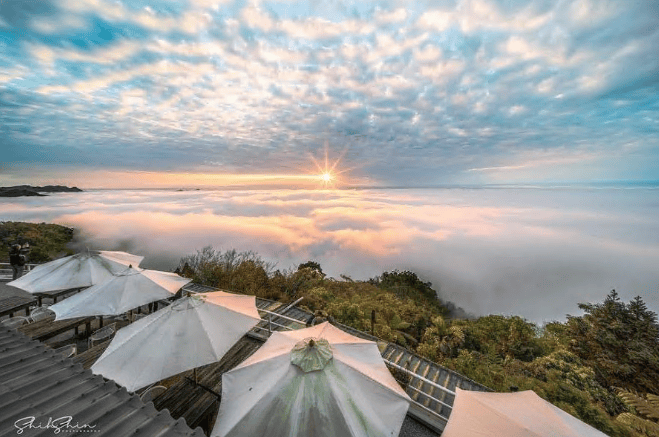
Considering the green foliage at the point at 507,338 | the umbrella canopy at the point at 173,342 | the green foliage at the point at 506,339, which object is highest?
the umbrella canopy at the point at 173,342

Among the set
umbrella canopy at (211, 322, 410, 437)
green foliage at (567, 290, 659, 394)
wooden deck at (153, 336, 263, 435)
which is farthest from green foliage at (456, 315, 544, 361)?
wooden deck at (153, 336, 263, 435)

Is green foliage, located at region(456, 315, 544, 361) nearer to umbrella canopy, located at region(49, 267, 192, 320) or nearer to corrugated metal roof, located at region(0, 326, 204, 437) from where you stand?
umbrella canopy, located at region(49, 267, 192, 320)

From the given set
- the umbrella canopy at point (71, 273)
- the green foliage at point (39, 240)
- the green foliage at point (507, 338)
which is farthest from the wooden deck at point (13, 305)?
the green foliage at point (39, 240)

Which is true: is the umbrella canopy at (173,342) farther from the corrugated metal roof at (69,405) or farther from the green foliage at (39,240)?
the green foliage at (39,240)

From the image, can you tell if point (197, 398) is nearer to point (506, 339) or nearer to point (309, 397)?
point (309, 397)
